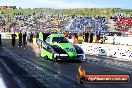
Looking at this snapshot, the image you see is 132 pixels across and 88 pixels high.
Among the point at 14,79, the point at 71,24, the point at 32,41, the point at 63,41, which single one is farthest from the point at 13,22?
the point at 14,79

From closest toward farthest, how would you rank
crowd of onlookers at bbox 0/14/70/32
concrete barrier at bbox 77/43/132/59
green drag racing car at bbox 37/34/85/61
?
green drag racing car at bbox 37/34/85/61 < concrete barrier at bbox 77/43/132/59 < crowd of onlookers at bbox 0/14/70/32

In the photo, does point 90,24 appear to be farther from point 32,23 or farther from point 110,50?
point 110,50

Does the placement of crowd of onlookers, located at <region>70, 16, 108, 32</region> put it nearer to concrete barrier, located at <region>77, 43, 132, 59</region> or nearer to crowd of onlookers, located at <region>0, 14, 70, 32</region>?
crowd of onlookers, located at <region>0, 14, 70, 32</region>

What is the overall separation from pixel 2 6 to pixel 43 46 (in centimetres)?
11651

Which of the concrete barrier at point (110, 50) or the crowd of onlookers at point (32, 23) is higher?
the crowd of onlookers at point (32, 23)

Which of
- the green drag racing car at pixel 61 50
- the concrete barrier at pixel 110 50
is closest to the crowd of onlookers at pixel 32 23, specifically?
the concrete barrier at pixel 110 50

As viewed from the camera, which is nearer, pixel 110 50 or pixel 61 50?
pixel 61 50

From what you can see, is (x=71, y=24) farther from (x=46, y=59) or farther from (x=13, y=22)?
(x=46, y=59)

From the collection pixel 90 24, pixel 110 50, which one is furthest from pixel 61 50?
pixel 90 24

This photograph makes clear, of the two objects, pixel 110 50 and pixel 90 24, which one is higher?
pixel 90 24

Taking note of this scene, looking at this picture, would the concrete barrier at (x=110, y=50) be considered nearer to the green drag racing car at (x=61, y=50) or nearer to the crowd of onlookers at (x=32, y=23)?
the green drag racing car at (x=61, y=50)

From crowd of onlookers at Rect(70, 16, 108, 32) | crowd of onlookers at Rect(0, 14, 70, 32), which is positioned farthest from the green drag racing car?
crowd of onlookers at Rect(0, 14, 70, 32)

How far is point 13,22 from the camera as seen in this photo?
290 feet

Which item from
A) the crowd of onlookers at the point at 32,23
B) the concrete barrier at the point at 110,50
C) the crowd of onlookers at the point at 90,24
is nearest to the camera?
the concrete barrier at the point at 110,50
